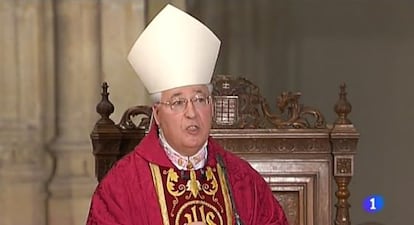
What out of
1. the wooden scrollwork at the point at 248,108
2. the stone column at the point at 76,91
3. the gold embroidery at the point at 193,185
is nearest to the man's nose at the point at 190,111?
the gold embroidery at the point at 193,185

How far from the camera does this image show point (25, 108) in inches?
150

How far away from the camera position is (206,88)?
8.00ft

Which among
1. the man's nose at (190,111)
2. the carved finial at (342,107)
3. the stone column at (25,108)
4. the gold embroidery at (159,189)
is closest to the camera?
the man's nose at (190,111)

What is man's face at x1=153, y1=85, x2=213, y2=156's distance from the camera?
2357mm

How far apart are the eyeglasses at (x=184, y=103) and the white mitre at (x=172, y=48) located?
7 centimetres

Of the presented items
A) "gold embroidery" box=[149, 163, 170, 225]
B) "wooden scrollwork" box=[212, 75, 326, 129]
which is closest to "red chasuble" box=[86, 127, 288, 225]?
"gold embroidery" box=[149, 163, 170, 225]

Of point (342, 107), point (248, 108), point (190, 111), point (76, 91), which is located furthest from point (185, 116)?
point (76, 91)

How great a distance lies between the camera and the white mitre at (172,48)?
2.49m

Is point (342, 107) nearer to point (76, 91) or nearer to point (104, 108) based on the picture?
point (104, 108)

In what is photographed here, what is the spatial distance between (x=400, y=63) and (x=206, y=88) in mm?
3739

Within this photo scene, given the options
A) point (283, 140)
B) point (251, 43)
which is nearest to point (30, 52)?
point (283, 140)

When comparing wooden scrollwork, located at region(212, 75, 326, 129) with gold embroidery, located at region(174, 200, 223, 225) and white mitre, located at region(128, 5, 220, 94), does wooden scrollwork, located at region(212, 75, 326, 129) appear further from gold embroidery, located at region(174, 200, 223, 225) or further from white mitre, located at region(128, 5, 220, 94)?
→ gold embroidery, located at region(174, 200, 223, 225)

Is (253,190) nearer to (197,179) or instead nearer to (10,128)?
(197,179)

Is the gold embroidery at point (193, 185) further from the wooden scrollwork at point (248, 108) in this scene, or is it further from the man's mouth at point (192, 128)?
the wooden scrollwork at point (248, 108)
